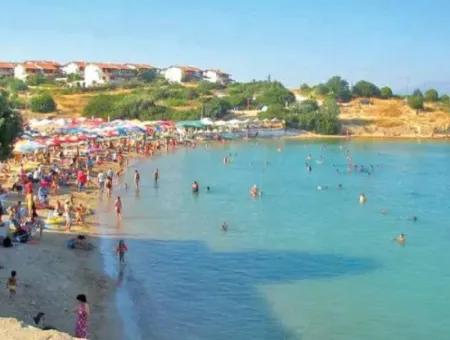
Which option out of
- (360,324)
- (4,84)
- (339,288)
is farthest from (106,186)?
(4,84)

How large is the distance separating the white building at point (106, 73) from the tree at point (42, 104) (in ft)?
113

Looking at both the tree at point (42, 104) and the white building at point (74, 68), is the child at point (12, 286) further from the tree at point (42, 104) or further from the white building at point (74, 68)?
the white building at point (74, 68)

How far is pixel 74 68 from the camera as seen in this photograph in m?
138

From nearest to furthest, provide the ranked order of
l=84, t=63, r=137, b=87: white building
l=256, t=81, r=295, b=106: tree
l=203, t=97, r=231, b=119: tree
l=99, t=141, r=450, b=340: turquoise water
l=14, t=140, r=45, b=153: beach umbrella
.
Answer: l=99, t=141, r=450, b=340: turquoise water
l=14, t=140, r=45, b=153: beach umbrella
l=203, t=97, r=231, b=119: tree
l=256, t=81, r=295, b=106: tree
l=84, t=63, r=137, b=87: white building

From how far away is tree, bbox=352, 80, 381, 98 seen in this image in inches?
Result: 4288

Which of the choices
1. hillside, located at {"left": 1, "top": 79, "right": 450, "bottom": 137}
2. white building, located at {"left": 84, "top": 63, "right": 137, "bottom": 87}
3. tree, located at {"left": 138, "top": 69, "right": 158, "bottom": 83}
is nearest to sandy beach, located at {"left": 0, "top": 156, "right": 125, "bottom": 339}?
hillside, located at {"left": 1, "top": 79, "right": 450, "bottom": 137}

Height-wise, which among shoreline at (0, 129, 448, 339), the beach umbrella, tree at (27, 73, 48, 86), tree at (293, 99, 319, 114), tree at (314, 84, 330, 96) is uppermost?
tree at (27, 73, 48, 86)

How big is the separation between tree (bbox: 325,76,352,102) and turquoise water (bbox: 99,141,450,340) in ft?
212

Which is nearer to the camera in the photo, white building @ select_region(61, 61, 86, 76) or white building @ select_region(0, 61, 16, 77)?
white building @ select_region(0, 61, 16, 77)

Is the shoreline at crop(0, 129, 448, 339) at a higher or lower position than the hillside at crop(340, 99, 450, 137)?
lower

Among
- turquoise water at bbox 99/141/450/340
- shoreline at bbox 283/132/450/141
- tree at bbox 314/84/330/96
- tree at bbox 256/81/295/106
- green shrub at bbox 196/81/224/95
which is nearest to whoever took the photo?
turquoise water at bbox 99/141/450/340

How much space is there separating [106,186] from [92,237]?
10398 mm

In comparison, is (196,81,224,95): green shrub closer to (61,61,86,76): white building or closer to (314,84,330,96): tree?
(314,84,330,96): tree

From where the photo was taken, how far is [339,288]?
1891 cm
